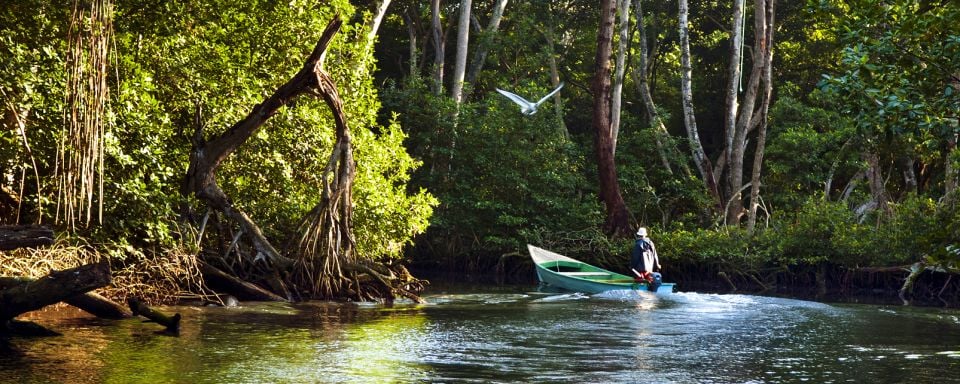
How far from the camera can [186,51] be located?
16.3 metres

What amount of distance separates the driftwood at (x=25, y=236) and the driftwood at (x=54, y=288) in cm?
54

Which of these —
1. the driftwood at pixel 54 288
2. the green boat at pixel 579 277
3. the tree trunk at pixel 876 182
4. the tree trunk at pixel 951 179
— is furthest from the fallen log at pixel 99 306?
the tree trunk at pixel 876 182

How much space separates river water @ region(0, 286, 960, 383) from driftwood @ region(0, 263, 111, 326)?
439 millimetres

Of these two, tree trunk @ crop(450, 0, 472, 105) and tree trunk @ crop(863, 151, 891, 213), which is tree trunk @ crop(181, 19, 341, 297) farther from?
tree trunk @ crop(863, 151, 891, 213)

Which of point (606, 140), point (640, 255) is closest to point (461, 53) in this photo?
point (606, 140)

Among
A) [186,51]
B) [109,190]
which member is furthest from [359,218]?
[109,190]

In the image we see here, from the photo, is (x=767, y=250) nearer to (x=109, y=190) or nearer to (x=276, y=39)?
(x=276, y=39)

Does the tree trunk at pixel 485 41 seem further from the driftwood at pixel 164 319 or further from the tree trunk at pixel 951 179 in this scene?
the driftwood at pixel 164 319

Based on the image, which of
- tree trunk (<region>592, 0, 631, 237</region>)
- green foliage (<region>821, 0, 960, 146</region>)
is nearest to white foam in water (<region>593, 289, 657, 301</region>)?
tree trunk (<region>592, 0, 631, 237</region>)

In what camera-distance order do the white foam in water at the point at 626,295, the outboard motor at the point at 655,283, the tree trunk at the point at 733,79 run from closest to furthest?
the white foam in water at the point at 626,295 < the outboard motor at the point at 655,283 < the tree trunk at the point at 733,79

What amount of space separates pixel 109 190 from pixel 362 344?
13.2ft

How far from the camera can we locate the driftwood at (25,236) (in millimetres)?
10258

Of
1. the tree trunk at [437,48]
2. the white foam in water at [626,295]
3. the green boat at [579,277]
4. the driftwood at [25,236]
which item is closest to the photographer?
the driftwood at [25,236]

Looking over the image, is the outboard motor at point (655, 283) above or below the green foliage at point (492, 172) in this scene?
below
